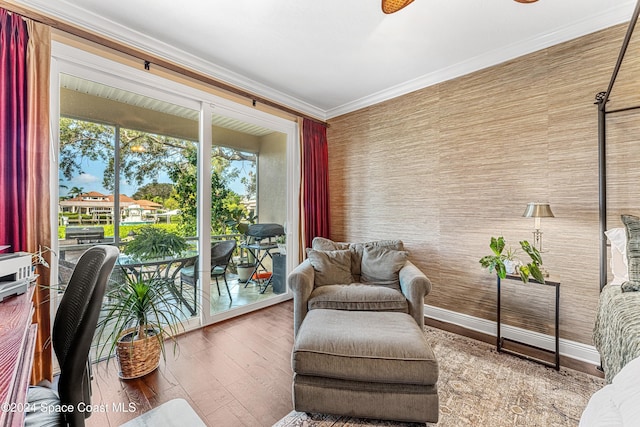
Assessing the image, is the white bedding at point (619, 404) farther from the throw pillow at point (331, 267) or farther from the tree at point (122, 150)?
the tree at point (122, 150)

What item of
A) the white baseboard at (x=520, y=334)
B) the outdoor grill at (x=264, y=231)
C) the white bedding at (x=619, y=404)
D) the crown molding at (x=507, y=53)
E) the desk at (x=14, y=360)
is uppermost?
the crown molding at (x=507, y=53)

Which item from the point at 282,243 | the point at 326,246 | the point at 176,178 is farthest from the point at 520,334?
the point at 176,178

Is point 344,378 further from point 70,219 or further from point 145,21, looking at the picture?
point 145,21

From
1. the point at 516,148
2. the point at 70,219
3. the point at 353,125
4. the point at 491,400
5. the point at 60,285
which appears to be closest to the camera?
the point at 491,400

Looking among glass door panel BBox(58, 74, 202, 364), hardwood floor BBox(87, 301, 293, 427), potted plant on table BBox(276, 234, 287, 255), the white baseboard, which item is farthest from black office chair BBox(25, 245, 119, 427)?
the white baseboard

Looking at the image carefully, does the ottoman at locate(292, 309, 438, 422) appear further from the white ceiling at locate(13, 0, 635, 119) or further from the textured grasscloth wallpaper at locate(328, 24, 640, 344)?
the white ceiling at locate(13, 0, 635, 119)

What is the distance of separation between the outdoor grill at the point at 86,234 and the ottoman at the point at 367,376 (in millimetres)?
1918

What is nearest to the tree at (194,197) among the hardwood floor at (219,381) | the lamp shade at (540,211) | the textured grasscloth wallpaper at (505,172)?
the hardwood floor at (219,381)

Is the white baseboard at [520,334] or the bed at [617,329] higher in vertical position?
the bed at [617,329]

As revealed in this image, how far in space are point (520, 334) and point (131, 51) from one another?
420cm

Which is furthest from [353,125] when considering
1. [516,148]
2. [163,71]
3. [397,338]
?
[397,338]

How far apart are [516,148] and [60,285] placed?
388cm

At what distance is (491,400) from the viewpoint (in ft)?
5.41

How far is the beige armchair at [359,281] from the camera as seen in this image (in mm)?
2062
